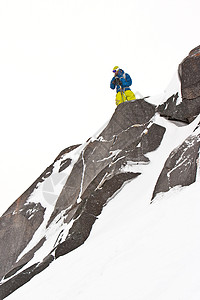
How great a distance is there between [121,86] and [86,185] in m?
5.13

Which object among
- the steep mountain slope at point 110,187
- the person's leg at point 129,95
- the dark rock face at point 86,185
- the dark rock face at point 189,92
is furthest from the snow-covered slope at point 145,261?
the person's leg at point 129,95

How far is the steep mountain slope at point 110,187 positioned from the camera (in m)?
7.81

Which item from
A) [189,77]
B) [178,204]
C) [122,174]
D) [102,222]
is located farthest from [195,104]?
[178,204]

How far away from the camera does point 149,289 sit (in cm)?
376

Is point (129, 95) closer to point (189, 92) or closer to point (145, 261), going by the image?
point (189, 92)

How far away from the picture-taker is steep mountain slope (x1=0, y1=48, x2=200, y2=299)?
781cm

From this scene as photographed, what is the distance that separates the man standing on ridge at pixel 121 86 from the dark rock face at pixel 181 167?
6.65 metres

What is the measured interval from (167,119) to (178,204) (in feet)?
19.9

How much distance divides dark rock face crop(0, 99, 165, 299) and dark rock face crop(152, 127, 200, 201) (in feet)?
6.92

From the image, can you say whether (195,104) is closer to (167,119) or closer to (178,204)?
(167,119)

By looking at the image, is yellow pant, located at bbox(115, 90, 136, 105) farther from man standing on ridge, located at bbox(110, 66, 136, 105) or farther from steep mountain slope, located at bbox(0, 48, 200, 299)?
steep mountain slope, located at bbox(0, 48, 200, 299)

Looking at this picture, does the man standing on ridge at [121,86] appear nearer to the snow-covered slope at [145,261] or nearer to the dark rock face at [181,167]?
the dark rock face at [181,167]

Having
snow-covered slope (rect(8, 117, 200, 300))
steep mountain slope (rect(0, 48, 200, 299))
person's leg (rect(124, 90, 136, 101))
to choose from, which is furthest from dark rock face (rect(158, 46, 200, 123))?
snow-covered slope (rect(8, 117, 200, 300))

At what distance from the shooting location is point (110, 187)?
10.2 meters
